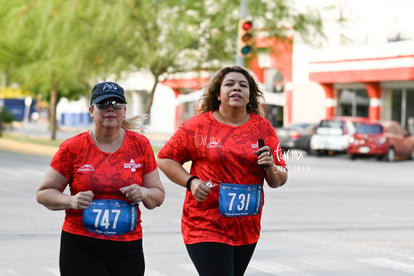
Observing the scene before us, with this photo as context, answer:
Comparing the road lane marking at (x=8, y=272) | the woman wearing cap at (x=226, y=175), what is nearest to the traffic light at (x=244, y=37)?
the road lane marking at (x=8, y=272)

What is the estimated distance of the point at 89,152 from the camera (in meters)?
4.82

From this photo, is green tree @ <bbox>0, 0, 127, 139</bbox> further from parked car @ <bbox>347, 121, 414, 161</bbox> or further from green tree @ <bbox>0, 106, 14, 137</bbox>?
green tree @ <bbox>0, 106, 14, 137</bbox>

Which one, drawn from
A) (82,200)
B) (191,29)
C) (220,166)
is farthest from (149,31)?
(82,200)

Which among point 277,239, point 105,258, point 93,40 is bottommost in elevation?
point 277,239

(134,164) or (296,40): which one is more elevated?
(296,40)

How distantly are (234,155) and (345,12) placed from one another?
3254 centimetres

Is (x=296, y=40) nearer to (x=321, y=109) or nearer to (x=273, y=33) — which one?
(x=273, y=33)

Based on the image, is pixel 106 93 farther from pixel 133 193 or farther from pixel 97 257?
pixel 97 257

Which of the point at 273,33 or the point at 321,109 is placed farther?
the point at 321,109

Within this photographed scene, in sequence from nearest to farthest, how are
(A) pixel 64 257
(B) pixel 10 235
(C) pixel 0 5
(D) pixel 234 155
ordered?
(A) pixel 64 257
(D) pixel 234 155
(B) pixel 10 235
(C) pixel 0 5

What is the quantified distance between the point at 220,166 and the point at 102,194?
874mm

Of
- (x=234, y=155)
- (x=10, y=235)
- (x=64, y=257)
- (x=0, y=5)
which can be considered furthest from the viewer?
(x=0, y=5)

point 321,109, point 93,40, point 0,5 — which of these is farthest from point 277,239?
point 321,109

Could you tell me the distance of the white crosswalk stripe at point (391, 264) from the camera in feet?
29.5
